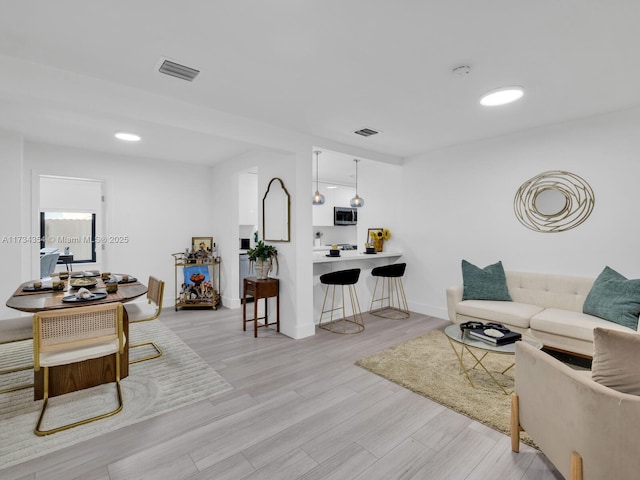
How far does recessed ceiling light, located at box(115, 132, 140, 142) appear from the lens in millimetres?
3965

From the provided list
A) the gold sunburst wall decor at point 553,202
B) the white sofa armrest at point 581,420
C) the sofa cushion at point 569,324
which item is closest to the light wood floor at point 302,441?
the white sofa armrest at point 581,420

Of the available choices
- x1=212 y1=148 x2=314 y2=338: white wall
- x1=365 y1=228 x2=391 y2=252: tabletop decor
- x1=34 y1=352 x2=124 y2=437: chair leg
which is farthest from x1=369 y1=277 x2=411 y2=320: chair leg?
x1=34 y1=352 x2=124 y2=437: chair leg

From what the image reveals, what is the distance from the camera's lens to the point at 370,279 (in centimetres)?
521

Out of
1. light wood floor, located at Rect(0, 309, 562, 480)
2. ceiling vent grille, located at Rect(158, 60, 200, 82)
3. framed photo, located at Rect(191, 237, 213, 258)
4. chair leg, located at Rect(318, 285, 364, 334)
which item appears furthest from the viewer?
framed photo, located at Rect(191, 237, 213, 258)

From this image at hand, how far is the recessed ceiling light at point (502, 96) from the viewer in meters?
2.71

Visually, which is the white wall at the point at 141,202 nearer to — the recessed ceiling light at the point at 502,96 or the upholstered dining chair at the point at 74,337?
the upholstered dining chair at the point at 74,337

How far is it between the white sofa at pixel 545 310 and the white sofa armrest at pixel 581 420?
1703 millimetres

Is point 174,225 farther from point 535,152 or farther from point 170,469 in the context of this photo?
point 535,152

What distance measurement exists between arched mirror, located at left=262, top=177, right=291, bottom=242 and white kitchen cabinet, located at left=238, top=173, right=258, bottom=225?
5.22ft

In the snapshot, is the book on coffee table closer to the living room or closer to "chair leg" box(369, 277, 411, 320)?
the living room

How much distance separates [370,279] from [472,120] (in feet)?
8.89

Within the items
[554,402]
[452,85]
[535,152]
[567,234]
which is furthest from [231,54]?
[567,234]

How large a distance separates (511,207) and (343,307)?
8.32 feet

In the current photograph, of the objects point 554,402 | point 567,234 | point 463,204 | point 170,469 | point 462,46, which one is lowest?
point 170,469
